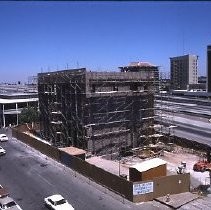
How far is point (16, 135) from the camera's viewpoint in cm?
4894

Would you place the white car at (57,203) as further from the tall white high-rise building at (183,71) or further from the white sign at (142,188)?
the tall white high-rise building at (183,71)

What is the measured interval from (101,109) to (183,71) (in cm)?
12253

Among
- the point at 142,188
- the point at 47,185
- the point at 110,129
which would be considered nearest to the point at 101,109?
the point at 110,129

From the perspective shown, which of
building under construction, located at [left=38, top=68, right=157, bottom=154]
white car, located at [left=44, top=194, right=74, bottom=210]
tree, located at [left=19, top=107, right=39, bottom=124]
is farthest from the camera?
tree, located at [left=19, top=107, right=39, bottom=124]

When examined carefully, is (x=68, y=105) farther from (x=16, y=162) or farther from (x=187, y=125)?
(x=187, y=125)

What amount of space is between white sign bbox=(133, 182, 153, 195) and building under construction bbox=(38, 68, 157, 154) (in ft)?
43.5

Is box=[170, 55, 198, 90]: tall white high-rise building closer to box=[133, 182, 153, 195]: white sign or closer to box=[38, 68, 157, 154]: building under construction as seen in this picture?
box=[38, 68, 157, 154]: building under construction

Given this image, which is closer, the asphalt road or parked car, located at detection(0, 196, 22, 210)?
parked car, located at detection(0, 196, 22, 210)

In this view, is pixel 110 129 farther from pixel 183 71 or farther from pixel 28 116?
pixel 183 71

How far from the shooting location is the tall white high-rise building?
15325 cm

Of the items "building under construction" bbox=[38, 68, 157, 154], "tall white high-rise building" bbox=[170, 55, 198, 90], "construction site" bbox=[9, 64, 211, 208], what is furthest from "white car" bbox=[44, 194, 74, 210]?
"tall white high-rise building" bbox=[170, 55, 198, 90]

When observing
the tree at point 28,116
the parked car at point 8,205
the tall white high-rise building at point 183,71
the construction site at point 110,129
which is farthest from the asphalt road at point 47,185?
the tall white high-rise building at point 183,71

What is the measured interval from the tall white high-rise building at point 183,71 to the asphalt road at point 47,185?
12080 centimetres

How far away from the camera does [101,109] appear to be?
37375 millimetres
